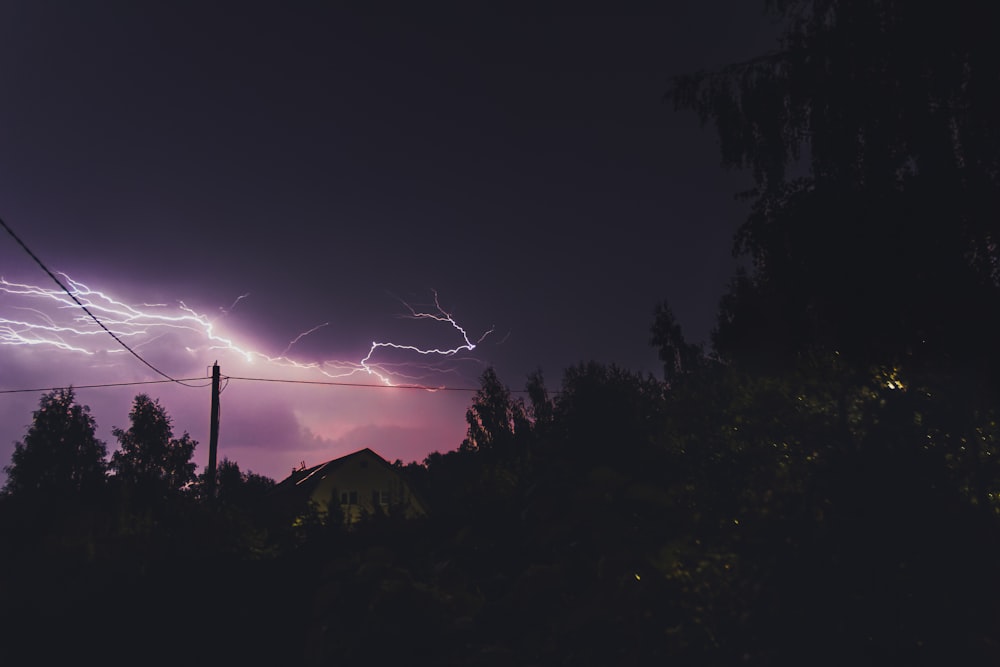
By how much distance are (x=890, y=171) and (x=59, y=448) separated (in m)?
58.3

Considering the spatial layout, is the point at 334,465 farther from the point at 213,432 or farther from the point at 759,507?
the point at 759,507

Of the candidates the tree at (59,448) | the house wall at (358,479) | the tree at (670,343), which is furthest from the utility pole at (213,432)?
the tree at (59,448)

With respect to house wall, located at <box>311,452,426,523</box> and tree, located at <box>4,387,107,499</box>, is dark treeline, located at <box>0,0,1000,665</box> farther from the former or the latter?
tree, located at <box>4,387,107,499</box>

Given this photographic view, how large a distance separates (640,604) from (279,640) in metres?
2.53

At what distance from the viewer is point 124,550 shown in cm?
414

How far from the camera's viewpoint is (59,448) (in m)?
47.7

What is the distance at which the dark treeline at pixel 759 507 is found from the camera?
7.35 feet

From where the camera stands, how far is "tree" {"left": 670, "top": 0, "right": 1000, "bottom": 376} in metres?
5.79

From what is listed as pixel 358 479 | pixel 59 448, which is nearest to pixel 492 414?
pixel 358 479

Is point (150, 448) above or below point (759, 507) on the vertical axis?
above

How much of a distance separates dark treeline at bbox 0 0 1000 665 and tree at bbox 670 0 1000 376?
24 millimetres

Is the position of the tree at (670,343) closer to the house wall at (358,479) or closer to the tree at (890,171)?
the house wall at (358,479)

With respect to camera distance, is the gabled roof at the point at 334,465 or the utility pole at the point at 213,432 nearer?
the utility pole at the point at 213,432

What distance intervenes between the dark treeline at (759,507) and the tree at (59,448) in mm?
51074
